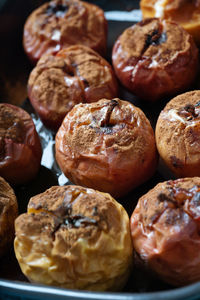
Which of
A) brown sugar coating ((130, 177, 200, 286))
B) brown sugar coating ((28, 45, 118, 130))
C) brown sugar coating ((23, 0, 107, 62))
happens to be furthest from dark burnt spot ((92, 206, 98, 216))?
brown sugar coating ((23, 0, 107, 62))

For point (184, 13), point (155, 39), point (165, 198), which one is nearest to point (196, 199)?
point (165, 198)

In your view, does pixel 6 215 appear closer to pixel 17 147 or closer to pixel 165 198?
pixel 17 147

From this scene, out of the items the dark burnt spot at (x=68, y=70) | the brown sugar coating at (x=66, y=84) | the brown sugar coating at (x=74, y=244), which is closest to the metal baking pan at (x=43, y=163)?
the brown sugar coating at (x=74, y=244)

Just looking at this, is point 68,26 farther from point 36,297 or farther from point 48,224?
point 36,297

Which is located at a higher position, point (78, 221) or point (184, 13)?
point (184, 13)

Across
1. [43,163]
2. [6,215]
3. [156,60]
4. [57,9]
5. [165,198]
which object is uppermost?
[57,9]

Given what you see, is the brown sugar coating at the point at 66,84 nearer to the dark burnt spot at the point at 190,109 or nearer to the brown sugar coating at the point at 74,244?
the dark burnt spot at the point at 190,109

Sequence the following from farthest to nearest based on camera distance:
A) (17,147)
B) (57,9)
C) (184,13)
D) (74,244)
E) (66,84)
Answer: (57,9), (184,13), (66,84), (17,147), (74,244)
